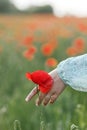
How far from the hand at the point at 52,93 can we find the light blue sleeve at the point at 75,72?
0.07ft

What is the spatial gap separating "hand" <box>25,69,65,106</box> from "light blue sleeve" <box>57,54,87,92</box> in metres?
0.02

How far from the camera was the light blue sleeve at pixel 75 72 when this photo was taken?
248 centimetres

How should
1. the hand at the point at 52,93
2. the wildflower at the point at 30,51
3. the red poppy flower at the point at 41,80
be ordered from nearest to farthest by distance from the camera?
the red poppy flower at the point at 41,80, the hand at the point at 52,93, the wildflower at the point at 30,51

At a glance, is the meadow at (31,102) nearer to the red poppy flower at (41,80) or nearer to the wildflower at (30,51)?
the wildflower at (30,51)

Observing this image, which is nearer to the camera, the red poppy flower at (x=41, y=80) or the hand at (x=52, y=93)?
the red poppy flower at (x=41, y=80)

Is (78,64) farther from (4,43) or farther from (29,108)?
(4,43)

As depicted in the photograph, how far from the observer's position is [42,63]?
5777 mm

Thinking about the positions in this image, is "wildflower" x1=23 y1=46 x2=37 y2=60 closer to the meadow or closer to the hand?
the meadow

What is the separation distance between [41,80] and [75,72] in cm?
23

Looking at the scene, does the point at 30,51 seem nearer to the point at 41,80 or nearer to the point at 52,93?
the point at 52,93

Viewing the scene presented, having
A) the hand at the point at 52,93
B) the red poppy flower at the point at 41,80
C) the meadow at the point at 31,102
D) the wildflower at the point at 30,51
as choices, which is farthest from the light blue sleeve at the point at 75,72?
the wildflower at the point at 30,51

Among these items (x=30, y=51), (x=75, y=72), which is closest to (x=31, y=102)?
(x=30, y=51)

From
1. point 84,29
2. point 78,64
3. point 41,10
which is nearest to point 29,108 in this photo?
point 78,64

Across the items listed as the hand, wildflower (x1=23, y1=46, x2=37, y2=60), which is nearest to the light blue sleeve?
the hand
